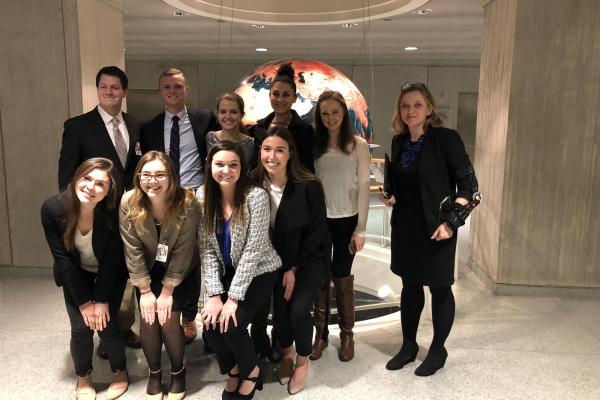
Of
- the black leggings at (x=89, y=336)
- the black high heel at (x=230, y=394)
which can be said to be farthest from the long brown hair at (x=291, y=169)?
the black high heel at (x=230, y=394)

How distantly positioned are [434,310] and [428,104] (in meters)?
1.24

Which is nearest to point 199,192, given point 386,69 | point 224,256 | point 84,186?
point 224,256

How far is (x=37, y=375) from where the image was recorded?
9.68 feet

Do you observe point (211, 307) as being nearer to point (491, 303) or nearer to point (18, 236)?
point (491, 303)

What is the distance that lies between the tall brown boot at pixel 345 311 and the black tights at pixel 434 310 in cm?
34

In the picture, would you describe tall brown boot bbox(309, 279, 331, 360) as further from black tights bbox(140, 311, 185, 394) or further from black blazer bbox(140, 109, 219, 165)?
black blazer bbox(140, 109, 219, 165)

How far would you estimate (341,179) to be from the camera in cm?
294

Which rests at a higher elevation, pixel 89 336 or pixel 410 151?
pixel 410 151

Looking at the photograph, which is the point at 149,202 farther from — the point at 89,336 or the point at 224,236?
the point at 89,336

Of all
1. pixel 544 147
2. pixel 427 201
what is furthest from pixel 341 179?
pixel 544 147

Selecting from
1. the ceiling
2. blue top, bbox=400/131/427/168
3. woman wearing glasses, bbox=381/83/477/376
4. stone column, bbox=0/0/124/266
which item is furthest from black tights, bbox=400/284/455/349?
stone column, bbox=0/0/124/266

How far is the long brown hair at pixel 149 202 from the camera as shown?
254cm

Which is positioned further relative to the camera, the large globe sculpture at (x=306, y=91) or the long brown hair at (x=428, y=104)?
the large globe sculpture at (x=306, y=91)

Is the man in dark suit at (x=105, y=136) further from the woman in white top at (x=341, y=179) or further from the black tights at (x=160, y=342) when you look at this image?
the woman in white top at (x=341, y=179)
